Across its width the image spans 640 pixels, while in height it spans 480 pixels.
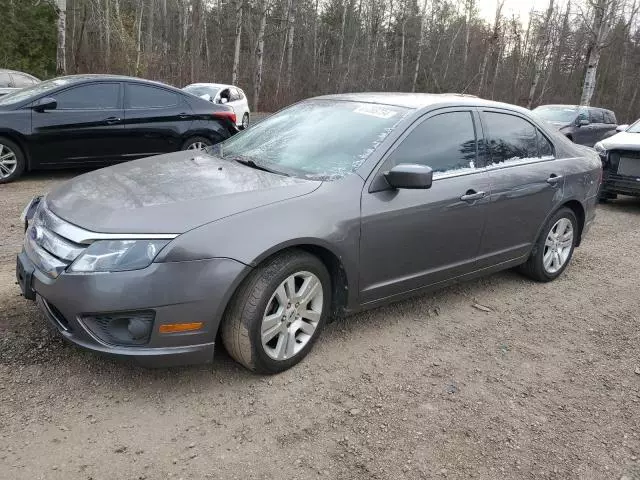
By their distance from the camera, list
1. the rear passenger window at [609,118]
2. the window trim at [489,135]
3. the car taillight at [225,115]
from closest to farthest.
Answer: the window trim at [489,135]
the car taillight at [225,115]
the rear passenger window at [609,118]

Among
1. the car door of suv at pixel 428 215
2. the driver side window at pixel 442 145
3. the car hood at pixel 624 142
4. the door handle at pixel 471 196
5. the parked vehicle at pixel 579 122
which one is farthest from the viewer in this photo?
the parked vehicle at pixel 579 122

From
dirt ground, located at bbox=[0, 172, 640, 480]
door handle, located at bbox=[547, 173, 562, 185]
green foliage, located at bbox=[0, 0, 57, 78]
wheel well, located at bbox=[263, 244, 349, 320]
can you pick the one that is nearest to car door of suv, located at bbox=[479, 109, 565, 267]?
door handle, located at bbox=[547, 173, 562, 185]

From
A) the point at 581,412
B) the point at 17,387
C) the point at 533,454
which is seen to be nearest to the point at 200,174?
A: the point at 17,387

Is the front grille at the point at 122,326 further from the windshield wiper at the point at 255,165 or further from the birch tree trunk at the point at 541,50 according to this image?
the birch tree trunk at the point at 541,50

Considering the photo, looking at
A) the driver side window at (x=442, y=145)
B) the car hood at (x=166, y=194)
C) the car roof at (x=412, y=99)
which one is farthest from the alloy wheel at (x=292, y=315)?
the car roof at (x=412, y=99)

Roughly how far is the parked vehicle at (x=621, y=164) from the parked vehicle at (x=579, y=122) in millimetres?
5370

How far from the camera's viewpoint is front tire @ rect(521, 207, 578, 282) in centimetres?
473

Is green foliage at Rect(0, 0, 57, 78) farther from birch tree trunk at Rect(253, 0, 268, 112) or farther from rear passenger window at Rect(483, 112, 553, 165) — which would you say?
rear passenger window at Rect(483, 112, 553, 165)

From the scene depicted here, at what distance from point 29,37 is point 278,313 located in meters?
25.0

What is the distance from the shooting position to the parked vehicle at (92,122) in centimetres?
711

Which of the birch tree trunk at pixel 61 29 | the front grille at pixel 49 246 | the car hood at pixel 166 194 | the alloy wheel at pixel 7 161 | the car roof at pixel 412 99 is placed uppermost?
the birch tree trunk at pixel 61 29

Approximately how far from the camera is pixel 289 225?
2.91m

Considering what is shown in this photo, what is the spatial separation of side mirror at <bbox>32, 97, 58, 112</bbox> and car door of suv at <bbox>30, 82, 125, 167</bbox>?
0.13 ft

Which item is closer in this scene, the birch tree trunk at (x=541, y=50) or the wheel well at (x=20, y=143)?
the wheel well at (x=20, y=143)
